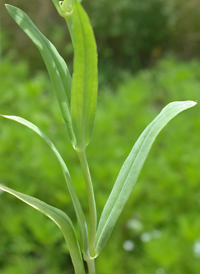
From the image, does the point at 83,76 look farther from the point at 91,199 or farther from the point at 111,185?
the point at 111,185

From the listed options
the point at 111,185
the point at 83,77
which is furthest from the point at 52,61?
the point at 111,185

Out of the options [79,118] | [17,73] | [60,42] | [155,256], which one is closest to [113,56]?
[60,42]

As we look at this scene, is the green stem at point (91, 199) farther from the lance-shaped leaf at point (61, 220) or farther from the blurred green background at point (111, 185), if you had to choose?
the blurred green background at point (111, 185)

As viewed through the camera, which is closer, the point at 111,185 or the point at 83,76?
the point at 83,76

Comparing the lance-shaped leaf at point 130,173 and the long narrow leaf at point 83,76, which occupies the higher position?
the long narrow leaf at point 83,76

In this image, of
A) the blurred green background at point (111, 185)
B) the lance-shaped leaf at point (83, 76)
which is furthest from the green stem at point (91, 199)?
the blurred green background at point (111, 185)

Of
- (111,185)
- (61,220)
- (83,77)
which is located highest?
(83,77)

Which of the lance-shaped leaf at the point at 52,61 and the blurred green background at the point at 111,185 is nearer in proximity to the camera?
the lance-shaped leaf at the point at 52,61

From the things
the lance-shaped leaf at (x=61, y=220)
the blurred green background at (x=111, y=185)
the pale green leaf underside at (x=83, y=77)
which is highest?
the pale green leaf underside at (x=83, y=77)

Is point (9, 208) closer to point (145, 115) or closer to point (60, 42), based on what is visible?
point (145, 115)
